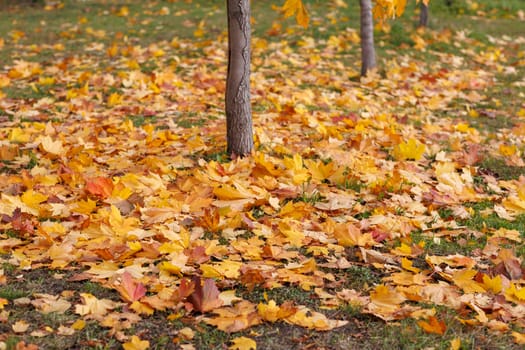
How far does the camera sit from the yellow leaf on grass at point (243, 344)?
8.02 feet

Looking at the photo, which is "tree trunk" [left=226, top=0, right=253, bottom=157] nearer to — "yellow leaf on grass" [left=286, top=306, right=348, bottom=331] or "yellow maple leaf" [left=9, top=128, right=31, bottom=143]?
"yellow maple leaf" [left=9, top=128, right=31, bottom=143]

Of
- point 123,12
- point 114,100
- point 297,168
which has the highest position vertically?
point 123,12

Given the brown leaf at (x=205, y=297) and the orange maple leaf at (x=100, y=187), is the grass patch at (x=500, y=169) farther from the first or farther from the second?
the brown leaf at (x=205, y=297)

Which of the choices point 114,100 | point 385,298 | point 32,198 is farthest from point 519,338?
point 114,100

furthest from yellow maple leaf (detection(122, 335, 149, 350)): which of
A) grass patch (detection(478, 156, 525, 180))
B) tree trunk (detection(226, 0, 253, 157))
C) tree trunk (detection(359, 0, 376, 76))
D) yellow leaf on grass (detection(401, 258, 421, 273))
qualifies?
tree trunk (detection(359, 0, 376, 76))

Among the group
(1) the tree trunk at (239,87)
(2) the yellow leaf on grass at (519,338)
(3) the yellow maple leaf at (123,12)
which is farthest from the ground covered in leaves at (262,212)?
(3) the yellow maple leaf at (123,12)

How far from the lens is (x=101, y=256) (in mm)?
3125

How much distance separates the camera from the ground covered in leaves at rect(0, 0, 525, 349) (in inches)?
104

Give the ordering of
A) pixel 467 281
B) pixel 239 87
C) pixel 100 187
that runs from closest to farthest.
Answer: pixel 467 281 < pixel 100 187 < pixel 239 87

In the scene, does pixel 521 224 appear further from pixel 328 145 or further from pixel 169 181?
pixel 169 181

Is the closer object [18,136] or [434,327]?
[434,327]

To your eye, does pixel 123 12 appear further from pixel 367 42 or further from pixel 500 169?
pixel 500 169

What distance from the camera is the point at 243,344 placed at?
2461 mm

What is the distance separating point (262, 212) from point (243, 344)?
4.72ft
